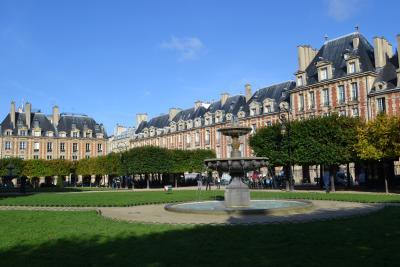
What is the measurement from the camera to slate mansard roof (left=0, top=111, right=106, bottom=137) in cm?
7306

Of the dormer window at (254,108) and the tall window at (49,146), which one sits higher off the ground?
the dormer window at (254,108)

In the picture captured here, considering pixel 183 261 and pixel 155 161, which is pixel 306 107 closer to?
pixel 155 161

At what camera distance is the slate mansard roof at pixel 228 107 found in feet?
186

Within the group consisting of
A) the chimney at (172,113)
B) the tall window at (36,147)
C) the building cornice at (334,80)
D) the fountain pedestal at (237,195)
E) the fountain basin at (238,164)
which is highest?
the chimney at (172,113)

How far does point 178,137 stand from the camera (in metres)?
72.2

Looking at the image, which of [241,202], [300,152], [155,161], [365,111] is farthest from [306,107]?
[241,202]

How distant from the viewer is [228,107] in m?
64.8

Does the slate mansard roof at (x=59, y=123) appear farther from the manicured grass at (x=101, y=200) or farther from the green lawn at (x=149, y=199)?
the green lawn at (x=149, y=199)

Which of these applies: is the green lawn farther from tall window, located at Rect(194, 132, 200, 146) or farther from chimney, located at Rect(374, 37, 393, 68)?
tall window, located at Rect(194, 132, 200, 146)

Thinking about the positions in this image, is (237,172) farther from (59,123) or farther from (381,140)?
(59,123)

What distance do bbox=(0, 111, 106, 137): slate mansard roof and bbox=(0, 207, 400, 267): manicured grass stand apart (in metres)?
66.9

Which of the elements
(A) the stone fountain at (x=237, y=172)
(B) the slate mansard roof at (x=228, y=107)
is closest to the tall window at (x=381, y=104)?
(B) the slate mansard roof at (x=228, y=107)

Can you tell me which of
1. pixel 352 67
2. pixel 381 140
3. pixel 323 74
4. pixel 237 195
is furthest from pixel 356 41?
pixel 237 195

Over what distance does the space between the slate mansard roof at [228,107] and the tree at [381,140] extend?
2493 centimetres
